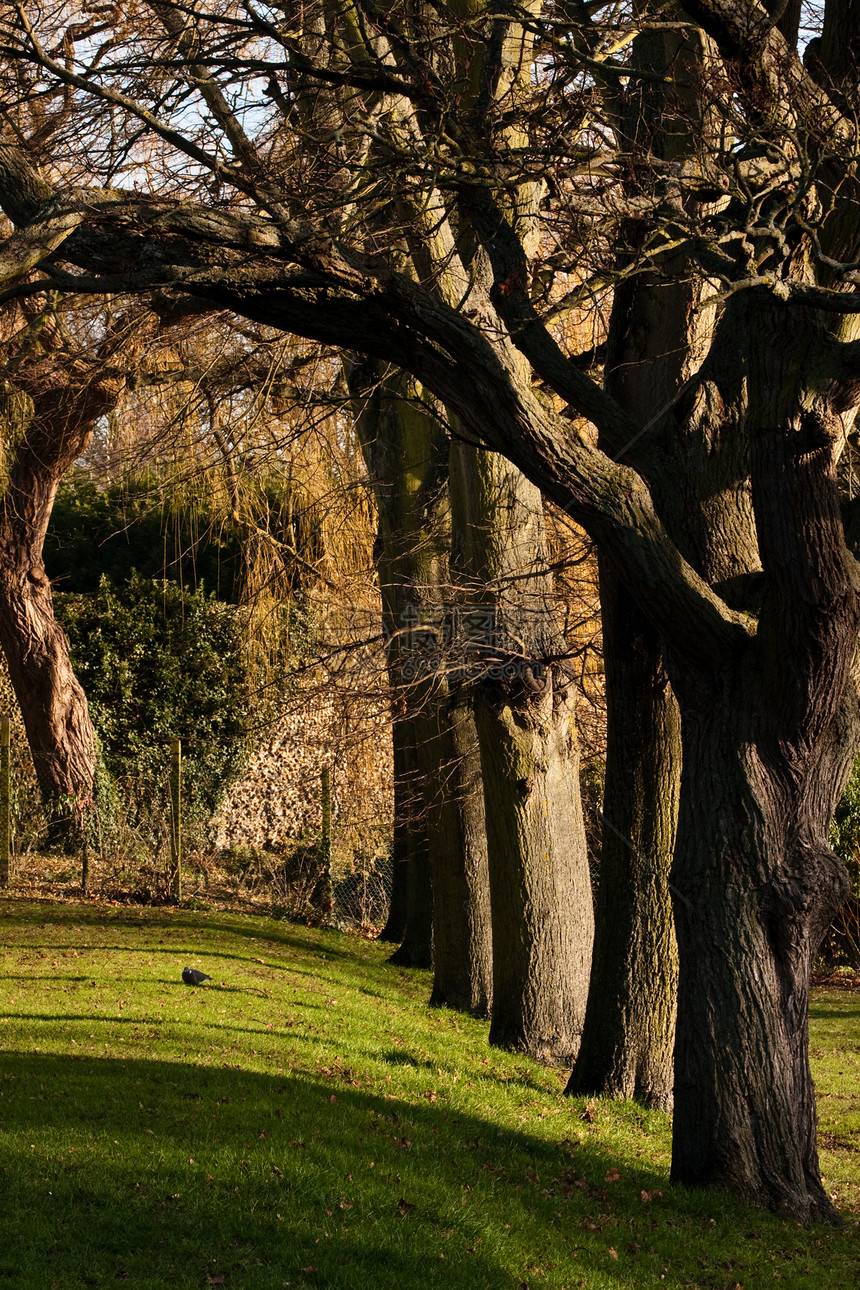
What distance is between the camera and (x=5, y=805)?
14500 millimetres

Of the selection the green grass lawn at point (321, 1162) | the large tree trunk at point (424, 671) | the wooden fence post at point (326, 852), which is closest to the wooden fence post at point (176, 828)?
the wooden fence post at point (326, 852)

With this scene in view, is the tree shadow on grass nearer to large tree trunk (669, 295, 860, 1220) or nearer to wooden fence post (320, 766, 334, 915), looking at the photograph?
large tree trunk (669, 295, 860, 1220)

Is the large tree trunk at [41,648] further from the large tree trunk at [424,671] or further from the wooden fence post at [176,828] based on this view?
the large tree trunk at [424,671]

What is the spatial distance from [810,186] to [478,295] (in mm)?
2204

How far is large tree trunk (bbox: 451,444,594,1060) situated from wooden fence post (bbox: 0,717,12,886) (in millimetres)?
7637

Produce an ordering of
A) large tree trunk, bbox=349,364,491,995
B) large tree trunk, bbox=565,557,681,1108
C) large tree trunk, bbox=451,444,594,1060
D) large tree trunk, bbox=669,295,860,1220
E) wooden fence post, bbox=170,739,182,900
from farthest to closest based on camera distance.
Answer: wooden fence post, bbox=170,739,182,900
large tree trunk, bbox=349,364,491,995
large tree trunk, bbox=451,444,594,1060
large tree trunk, bbox=565,557,681,1108
large tree trunk, bbox=669,295,860,1220

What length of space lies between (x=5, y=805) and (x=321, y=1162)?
33.5 ft

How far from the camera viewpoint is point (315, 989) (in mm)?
10625

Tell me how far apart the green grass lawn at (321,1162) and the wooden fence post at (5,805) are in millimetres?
4884

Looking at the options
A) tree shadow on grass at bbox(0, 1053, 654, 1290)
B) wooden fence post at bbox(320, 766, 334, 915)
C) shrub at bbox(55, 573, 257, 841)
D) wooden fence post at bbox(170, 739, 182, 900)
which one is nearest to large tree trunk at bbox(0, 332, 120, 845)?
shrub at bbox(55, 573, 257, 841)

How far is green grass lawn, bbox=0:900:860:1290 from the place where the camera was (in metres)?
4.66

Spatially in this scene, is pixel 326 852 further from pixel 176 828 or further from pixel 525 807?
pixel 525 807

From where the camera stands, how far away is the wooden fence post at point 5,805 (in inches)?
568

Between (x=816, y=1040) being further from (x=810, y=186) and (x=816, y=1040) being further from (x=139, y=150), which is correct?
(x=139, y=150)
